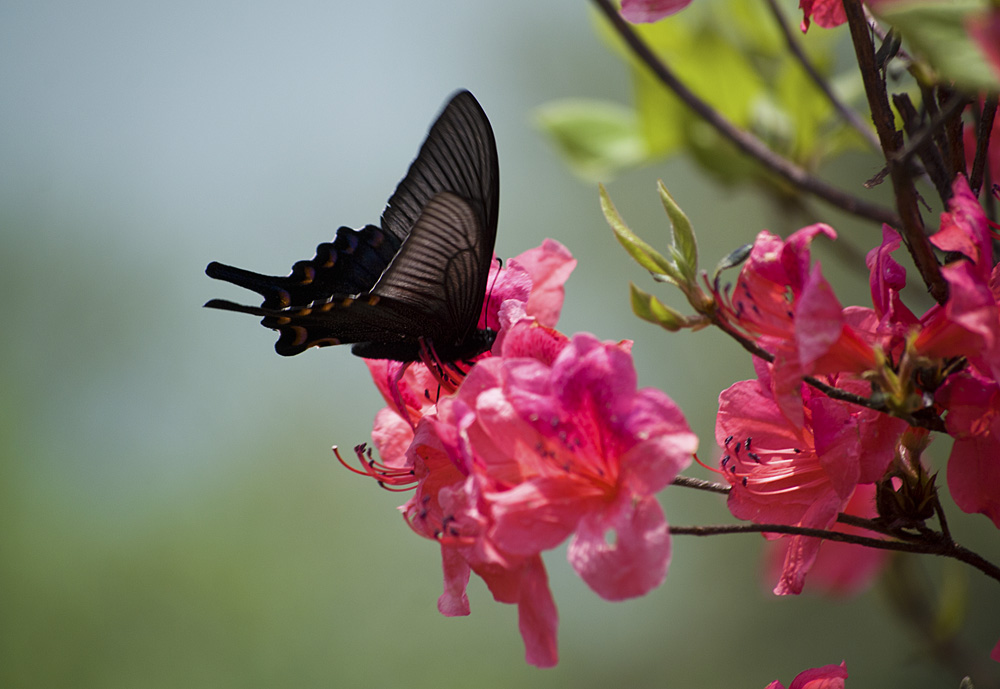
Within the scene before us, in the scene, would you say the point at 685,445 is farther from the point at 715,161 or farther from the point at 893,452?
the point at 715,161

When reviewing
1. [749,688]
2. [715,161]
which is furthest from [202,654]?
[715,161]

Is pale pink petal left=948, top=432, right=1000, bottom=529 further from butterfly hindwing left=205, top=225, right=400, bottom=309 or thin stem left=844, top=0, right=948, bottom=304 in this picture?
butterfly hindwing left=205, top=225, right=400, bottom=309

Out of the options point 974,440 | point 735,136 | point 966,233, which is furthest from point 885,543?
point 735,136

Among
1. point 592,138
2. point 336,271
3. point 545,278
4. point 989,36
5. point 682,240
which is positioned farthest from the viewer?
point 592,138

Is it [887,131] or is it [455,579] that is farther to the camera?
[455,579]

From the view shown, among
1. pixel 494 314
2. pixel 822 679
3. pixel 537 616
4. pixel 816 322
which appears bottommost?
pixel 822 679

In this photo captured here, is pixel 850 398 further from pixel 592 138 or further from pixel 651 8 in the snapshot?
pixel 592 138
